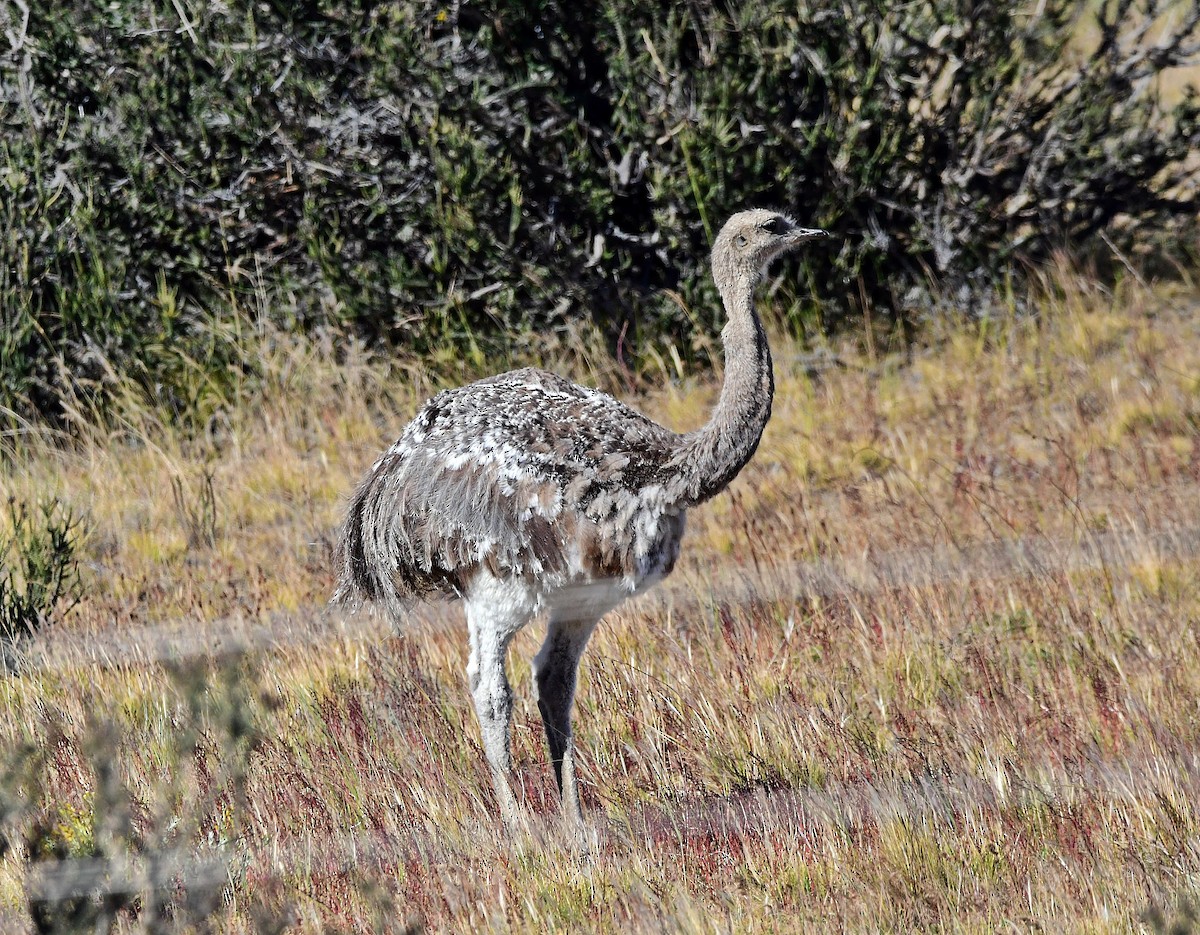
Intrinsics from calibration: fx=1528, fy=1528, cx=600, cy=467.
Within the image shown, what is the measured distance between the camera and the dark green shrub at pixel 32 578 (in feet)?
19.5

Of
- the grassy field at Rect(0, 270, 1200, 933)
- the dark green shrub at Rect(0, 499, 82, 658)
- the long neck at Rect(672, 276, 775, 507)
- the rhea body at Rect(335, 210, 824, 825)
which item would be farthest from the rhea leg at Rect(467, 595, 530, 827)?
the dark green shrub at Rect(0, 499, 82, 658)

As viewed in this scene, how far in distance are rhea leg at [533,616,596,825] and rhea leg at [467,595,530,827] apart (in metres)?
0.26

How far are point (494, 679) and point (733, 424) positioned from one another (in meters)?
1.04

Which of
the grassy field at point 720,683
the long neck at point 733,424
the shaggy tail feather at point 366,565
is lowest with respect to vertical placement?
the grassy field at point 720,683

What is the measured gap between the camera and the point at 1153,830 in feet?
12.6

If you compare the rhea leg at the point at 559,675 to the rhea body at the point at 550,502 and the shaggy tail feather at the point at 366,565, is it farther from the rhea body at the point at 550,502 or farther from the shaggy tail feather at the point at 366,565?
the shaggy tail feather at the point at 366,565

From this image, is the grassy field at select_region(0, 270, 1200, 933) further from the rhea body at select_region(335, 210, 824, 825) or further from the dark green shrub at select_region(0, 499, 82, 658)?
the rhea body at select_region(335, 210, 824, 825)

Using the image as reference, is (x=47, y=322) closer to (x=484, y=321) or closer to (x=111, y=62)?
(x=111, y=62)

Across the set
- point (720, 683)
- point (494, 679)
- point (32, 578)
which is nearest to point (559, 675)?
point (494, 679)

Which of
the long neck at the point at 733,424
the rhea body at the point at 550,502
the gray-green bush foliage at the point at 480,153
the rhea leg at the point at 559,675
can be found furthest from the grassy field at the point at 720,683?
the long neck at the point at 733,424

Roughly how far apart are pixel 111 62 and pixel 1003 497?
18.0 feet

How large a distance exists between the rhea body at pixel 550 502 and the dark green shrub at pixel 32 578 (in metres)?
1.79

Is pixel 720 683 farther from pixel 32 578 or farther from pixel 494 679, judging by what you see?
pixel 32 578

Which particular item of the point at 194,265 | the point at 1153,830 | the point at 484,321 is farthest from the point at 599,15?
the point at 1153,830
